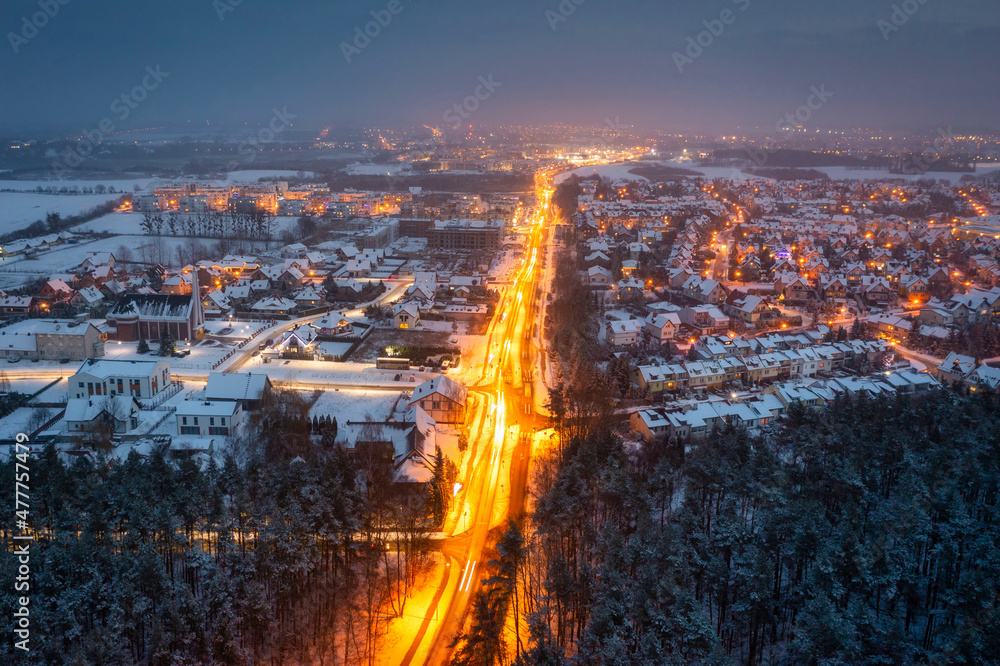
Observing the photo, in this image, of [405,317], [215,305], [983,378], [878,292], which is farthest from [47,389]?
[878,292]

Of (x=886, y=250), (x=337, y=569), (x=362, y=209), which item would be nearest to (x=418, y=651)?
(x=337, y=569)

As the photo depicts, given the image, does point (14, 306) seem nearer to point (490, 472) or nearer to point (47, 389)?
point (47, 389)

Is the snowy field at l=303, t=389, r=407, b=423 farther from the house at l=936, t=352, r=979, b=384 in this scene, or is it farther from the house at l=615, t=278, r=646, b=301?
the house at l=936, t=352, r=979, b=384

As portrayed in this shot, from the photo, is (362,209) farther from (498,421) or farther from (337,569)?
(337,569)

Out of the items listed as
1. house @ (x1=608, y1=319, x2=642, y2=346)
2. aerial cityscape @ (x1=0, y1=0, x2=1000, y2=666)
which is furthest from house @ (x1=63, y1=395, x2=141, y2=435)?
house @ (x1=608, y1=319, x2=642, y2=346)

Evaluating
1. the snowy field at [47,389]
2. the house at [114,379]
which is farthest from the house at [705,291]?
the snowy field at [47,389]

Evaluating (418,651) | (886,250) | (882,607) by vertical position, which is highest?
(886,250)

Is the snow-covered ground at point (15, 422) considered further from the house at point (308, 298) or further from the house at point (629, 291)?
the house at point (629, 291)
